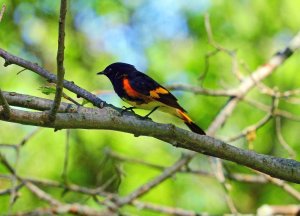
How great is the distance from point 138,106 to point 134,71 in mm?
445

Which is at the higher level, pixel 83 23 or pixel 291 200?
pixel 83 23

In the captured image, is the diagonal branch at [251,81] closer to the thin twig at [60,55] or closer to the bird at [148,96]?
the bird at [148,96]

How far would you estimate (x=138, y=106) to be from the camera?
3871mm

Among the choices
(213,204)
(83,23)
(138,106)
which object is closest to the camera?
(138,106)

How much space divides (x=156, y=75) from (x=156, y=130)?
5.84 metres

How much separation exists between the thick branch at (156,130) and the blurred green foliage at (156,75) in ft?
10.5

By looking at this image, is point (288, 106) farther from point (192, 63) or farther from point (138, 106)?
point (138, 106)

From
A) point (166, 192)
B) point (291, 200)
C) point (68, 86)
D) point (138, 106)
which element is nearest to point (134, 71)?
point (138, 106)

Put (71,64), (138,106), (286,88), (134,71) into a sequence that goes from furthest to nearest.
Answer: (71,64) < (286,88) < (134,71) < (138,106)

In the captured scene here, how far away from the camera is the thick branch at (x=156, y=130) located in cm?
249

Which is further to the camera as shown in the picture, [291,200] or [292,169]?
[291,200]

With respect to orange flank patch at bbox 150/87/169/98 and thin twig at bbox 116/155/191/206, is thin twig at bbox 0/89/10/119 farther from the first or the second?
thin twig at bbox 116/155/191/206

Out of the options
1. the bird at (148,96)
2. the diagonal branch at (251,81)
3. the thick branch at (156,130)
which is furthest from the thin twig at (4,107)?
the diagonal branch at (251,81)

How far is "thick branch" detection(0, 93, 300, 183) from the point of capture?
2.49 metres
